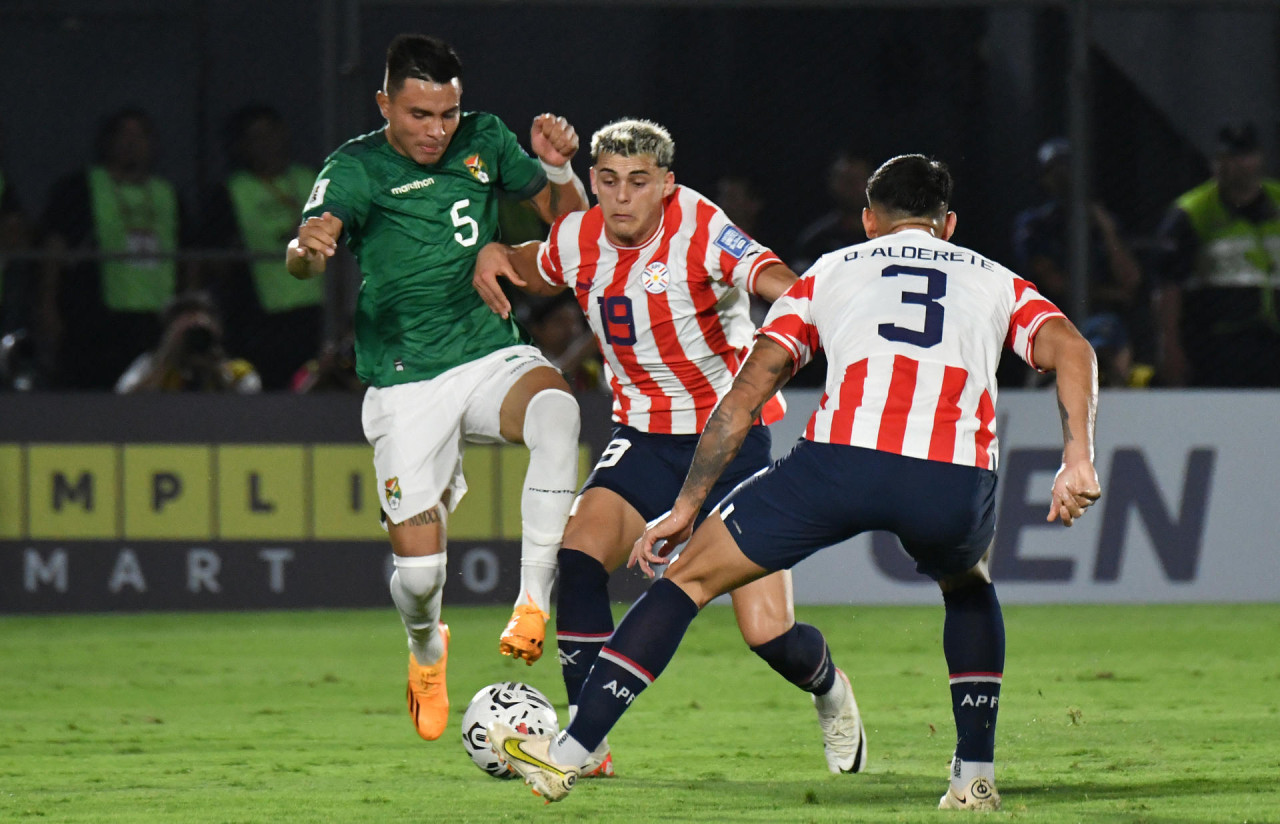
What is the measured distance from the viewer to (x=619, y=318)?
607cm

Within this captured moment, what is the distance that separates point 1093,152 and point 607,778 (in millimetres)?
6465

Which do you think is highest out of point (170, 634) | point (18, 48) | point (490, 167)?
point (18, 48)

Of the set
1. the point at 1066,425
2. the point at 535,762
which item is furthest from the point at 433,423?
the point at 1066,425

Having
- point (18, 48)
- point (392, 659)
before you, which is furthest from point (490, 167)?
point (18, 48)

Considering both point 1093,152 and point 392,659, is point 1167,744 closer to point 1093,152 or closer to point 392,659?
point 392,659

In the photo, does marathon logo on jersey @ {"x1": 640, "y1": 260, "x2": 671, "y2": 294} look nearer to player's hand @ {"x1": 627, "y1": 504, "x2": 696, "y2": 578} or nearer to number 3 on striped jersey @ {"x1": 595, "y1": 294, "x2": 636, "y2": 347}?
number 3 on striped jersey @ {"x1": 595, "y1": 294, "x2": 636, "y2": 347}

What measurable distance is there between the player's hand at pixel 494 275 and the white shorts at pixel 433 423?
229 mm

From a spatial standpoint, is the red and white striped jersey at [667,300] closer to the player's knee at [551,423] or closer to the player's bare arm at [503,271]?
the player's bare arm at [503,271]

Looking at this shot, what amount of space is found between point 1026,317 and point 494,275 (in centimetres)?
Result: 194

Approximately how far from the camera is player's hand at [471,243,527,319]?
616 cm

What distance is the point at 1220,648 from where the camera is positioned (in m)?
8.87

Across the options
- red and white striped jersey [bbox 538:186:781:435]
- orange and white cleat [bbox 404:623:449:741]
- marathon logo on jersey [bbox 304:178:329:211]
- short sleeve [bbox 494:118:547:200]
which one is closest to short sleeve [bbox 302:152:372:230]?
marathon logo on jersey [bbox 304:178:329:211]

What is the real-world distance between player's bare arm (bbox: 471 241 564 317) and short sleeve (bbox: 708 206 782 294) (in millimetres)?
592

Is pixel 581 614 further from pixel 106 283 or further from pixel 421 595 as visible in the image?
Answer: pixel 106 283
